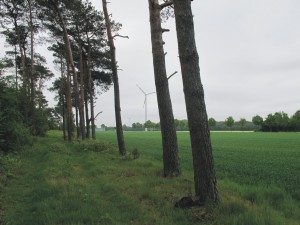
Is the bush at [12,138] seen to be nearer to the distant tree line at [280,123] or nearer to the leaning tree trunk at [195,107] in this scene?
the leaning tree trunk at [195,107]

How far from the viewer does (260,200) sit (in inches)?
274

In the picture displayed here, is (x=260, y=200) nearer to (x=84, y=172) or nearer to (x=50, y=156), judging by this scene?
(x=84, y=172)

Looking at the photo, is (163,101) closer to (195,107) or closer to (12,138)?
(195,107)

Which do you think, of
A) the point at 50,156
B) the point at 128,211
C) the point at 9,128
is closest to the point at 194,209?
the point at 128,211

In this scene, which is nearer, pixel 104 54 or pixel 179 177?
pixel 179 177

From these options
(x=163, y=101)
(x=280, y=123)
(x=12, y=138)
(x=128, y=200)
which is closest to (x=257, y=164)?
(x=163, y=101)

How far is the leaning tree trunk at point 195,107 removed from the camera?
629 centimetres

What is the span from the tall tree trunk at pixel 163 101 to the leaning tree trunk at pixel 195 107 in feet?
10.5

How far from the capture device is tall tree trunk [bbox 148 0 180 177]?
9757mm

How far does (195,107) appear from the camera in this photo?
6.48 meters

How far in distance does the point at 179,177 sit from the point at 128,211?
3.27 metres

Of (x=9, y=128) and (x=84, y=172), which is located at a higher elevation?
(x=9, y=128)

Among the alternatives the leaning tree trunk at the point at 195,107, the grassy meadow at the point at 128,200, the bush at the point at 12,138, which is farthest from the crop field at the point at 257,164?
the bush at the point at 12,138

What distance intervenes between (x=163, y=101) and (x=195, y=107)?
3.52 metres
